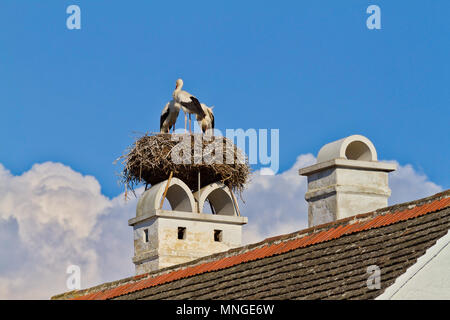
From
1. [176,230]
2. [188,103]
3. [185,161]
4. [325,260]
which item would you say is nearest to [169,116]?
[188,103]

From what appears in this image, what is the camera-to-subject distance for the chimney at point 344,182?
1592cm

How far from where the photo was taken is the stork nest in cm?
2209

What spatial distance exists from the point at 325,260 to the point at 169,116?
1202 cm

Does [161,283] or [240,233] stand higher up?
[240,233]

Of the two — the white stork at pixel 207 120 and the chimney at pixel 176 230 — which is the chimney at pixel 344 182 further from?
the white stork at pixel 207 120

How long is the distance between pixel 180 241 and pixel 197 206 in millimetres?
1942

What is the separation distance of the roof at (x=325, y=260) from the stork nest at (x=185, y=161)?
670 centimetres

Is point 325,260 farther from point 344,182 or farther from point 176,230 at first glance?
point 176,230

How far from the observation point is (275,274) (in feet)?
43.2

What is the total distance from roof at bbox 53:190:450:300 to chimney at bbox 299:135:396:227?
5.44ft

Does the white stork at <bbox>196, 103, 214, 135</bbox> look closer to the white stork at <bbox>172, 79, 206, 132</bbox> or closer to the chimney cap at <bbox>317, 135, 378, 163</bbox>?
the white stork at <bbox>172, 79, 206, 132</bbox>

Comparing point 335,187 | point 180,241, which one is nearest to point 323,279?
point 335,187
